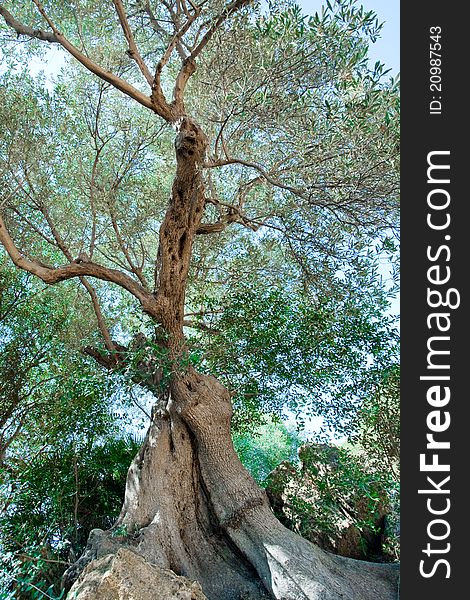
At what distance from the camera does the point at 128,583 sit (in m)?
3.64

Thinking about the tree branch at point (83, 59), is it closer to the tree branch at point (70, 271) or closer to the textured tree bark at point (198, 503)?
the textured tree bark at point (198, 503)

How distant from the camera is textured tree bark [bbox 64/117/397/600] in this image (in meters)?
5.01

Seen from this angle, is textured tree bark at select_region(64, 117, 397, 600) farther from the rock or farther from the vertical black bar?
the vertical black bar

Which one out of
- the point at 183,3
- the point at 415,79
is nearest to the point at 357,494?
the point at 415,79

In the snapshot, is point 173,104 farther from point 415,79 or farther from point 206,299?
point 415,79

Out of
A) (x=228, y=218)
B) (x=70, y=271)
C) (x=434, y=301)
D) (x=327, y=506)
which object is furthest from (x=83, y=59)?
(x=327, y=506)

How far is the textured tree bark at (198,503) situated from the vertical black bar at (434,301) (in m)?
1.89

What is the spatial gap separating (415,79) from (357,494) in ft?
17.2

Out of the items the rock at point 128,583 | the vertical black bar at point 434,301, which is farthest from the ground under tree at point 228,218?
the vertical black bar at point 434,301

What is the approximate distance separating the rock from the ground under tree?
1.10 meters

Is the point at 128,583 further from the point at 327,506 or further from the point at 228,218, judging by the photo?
the point at 228,218

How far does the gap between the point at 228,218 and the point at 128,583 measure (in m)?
5.42

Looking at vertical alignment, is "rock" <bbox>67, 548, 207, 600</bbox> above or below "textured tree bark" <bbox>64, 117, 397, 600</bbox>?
below

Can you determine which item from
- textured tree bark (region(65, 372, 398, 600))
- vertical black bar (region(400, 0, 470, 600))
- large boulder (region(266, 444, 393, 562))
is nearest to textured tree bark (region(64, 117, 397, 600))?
textured tree bark (region(65, 372, 398, 600))
